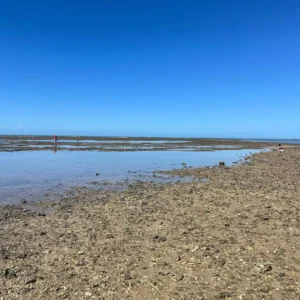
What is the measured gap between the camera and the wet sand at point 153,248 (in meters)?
6.00

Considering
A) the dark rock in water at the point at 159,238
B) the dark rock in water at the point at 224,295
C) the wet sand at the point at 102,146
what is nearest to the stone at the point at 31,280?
the dark rock in water at the point at 159,238

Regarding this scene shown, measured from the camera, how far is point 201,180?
20500 millimetres

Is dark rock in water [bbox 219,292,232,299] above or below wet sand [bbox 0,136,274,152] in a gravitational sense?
below

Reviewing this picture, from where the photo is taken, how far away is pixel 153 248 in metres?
8.16

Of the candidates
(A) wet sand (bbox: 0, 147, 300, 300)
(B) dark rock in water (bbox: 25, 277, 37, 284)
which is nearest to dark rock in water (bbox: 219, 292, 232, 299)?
(A) wet sand (bbox: 0, 147, 300, 300)

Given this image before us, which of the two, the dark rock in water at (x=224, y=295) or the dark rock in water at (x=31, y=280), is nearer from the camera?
the dark rock in water at (x=224, y=295)

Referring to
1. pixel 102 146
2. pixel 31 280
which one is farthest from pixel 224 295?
pixel 102 146

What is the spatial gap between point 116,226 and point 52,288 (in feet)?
13.9

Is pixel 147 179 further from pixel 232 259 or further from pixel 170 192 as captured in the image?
pixel 232 259

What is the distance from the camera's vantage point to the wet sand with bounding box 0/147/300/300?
6.00 metres

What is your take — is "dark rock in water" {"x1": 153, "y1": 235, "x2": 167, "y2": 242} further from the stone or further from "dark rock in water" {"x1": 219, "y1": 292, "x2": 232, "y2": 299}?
the stone

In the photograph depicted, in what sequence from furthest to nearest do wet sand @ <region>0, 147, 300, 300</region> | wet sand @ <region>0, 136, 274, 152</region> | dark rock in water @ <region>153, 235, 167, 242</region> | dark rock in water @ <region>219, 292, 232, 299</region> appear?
1. wet sand @ <region>0, 136, 274, 152</region>
2. dark rock in water @ <region>153, 235, 167, 242</region>
3. wet sand @ <region>0, 147, 300, 300</region>
4. dark rock in water @ <region>219, 292, 232, 299</region>

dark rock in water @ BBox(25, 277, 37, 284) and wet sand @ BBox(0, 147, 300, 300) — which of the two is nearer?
wet sand @ BBox(0, 147, 300, 300)

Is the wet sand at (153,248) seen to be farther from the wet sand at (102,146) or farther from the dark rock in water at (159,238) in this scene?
the wet sand at (102,146)
